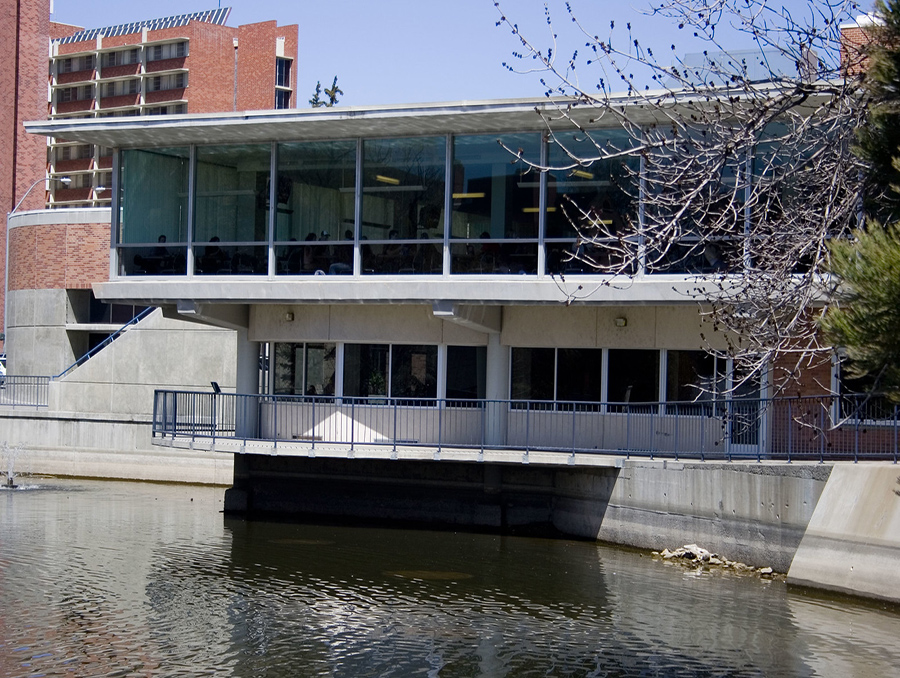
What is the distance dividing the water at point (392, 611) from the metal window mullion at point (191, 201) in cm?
543

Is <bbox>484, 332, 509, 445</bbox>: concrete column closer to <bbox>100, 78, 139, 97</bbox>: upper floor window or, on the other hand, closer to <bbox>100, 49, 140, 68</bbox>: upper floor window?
<bbox>100, 78, 139, 97</bbox>: upper floor window

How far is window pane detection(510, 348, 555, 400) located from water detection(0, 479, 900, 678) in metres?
2.89

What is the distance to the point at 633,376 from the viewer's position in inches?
924

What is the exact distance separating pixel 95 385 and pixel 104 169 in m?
49.0

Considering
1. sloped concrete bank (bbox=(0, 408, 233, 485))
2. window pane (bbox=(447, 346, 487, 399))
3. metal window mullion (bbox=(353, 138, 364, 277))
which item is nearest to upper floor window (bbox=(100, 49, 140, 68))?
sloped concrete bank (bbox=(0, 408, 233, 485))

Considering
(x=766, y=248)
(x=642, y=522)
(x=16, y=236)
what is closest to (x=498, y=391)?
(x=642, y=522)

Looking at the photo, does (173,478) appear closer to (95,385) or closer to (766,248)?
(95,385)

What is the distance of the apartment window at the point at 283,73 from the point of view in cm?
7962

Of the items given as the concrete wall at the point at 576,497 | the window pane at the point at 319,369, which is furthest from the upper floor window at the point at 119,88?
the window pane at the point at 319,369

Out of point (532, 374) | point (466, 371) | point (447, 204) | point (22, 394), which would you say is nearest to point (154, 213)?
point (447, 204)

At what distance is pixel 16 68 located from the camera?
70.2 m

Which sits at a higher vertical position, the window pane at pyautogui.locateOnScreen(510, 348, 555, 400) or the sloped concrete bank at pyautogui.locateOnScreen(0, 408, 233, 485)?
the window pane at pyautogui.locateOnScreen(510, 348, 555, 400)

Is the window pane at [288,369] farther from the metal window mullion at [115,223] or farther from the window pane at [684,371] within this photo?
the window pane at [684,371]

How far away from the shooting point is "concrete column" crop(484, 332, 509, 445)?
78.8 ft
